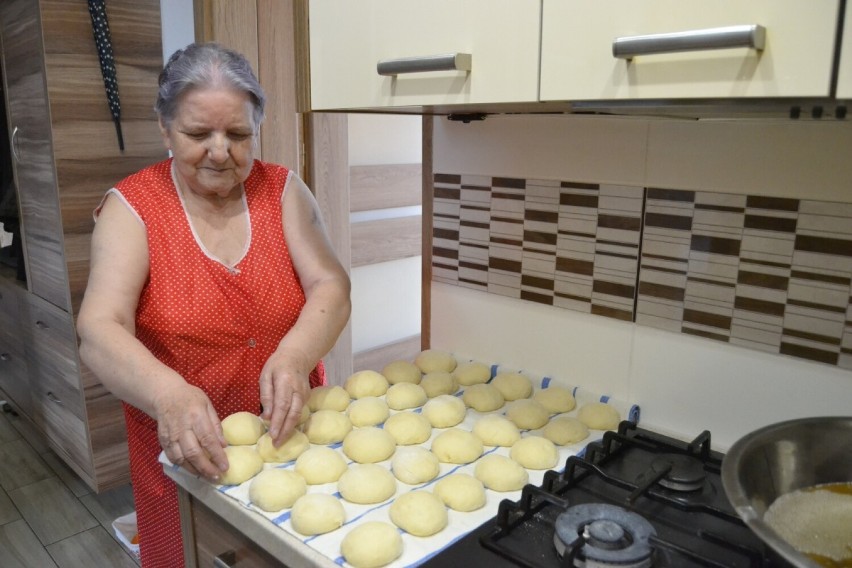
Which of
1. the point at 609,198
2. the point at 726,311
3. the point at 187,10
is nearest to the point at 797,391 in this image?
the point at 726,311

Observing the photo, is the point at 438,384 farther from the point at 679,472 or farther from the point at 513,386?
the point at 679,472

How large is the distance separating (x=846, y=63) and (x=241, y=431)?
0.87 meters

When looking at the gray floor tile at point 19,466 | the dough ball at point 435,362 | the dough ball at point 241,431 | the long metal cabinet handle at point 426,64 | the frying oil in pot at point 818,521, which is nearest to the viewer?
the frying oil in pot at point 818,521

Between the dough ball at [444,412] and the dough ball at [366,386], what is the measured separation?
0.36ft

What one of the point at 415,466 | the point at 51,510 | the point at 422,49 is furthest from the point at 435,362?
the point at 51,510

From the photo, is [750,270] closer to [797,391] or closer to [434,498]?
[797,391]

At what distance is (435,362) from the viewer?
4.26 ft

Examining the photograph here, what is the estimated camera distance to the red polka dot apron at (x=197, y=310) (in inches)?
46.4

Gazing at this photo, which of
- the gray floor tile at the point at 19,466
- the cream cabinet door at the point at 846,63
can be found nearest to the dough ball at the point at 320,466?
the cream cabinet door at the point at 846,63

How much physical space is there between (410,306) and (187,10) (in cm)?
148

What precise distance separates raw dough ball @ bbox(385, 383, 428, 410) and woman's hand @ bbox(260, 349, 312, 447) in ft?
0.54

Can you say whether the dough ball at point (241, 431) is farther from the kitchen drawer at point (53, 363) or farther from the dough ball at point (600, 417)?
the kitchen drawer at point (53, 363)

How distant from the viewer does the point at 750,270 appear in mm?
964

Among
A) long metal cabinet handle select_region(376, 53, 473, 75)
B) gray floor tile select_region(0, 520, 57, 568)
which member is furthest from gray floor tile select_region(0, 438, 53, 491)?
long metal cabinet handle select_region(376, 53, 473, 75)
